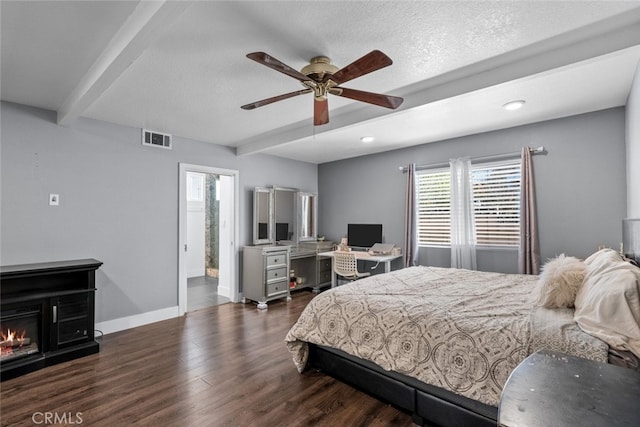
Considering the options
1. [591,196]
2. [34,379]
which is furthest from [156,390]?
[591,196]

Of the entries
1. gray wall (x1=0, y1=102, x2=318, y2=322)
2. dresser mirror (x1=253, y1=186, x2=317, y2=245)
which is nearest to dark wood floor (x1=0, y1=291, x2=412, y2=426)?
gray wall (x1=0, y1=102, x2=318, y2=322)

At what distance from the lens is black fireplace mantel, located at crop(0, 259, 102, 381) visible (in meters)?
2.69

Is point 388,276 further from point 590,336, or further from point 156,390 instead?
point 156,390

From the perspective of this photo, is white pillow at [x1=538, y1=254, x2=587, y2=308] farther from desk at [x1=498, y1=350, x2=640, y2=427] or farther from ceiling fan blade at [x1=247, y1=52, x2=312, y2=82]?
ceiling fan blade at [x1=247, y1=52, x2=312, y2=82]

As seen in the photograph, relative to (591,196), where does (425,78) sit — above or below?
above

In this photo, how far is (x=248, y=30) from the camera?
194 centimetres

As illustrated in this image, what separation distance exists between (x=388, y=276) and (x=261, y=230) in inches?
105

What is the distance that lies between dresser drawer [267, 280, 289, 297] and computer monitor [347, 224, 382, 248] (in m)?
1.38

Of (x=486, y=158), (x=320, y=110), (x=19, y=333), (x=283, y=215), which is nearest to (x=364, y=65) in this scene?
(x=320, y=110)

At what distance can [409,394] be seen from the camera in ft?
6.54

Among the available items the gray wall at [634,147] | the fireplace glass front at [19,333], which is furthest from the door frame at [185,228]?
the gray wall at [634,147]

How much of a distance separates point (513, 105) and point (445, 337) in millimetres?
2579

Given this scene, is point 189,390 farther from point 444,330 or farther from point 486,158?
point 486,158

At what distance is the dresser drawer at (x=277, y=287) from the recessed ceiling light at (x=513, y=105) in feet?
Result: 12.4
